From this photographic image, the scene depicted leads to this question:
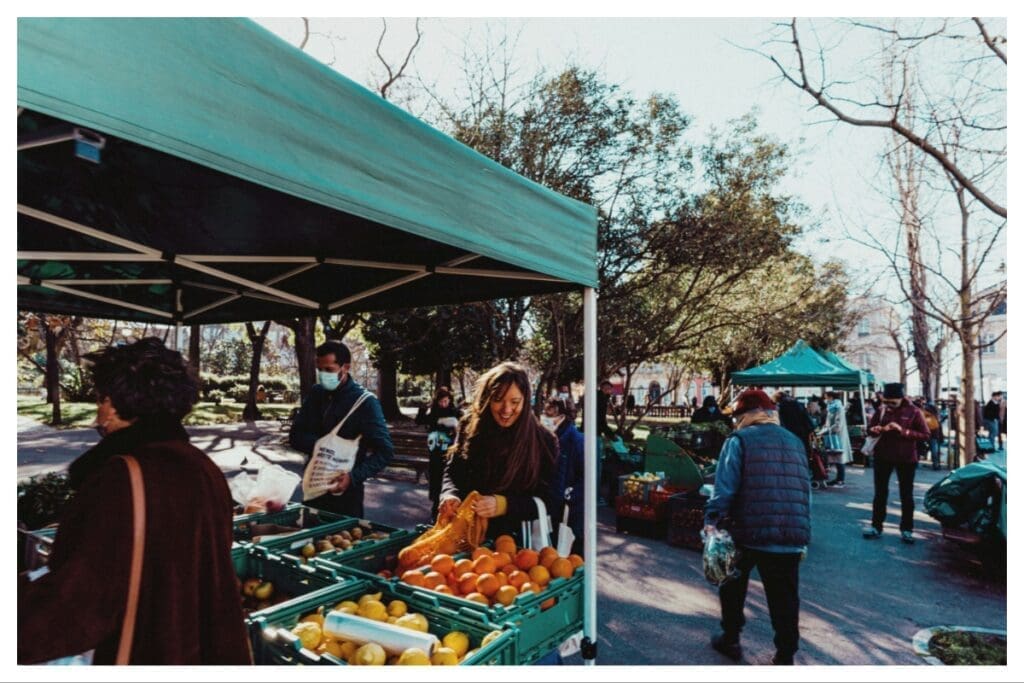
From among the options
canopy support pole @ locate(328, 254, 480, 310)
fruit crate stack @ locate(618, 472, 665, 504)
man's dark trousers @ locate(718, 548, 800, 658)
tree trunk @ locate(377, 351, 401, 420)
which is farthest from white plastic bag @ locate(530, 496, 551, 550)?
tree trunk @ locate(377, 351, 401, 420)

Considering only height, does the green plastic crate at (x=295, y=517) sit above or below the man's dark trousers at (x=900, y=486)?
above

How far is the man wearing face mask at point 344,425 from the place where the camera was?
3939mm

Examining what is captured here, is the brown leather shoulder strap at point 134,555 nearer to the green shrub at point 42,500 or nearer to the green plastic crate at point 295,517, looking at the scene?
the green plastic crate at point 295,517

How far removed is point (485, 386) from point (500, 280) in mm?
808

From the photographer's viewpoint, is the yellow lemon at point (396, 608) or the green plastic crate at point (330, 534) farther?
the green plastic crate at point (330, 534)

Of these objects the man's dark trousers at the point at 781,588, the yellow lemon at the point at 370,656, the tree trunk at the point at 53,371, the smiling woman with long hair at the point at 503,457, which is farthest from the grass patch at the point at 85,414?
the yellow lemon at the point at 370,656

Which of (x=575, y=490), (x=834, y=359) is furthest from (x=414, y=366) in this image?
(x=575, y=490)

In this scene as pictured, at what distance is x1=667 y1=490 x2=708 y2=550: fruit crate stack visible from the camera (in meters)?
6.93

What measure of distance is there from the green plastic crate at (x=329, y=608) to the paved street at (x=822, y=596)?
235 centimetres

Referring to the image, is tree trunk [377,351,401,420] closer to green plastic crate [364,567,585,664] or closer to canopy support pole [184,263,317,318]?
canopy support pole [184,263,317,318]

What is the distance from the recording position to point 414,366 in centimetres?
2219

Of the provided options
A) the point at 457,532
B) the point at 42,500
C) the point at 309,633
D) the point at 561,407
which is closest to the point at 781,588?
the point at 561,407

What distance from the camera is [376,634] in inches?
78.7

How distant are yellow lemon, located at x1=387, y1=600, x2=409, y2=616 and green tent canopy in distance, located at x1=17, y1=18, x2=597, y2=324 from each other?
1414mm
